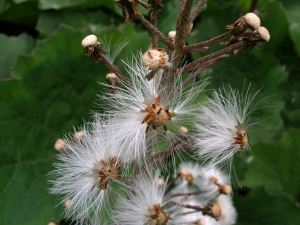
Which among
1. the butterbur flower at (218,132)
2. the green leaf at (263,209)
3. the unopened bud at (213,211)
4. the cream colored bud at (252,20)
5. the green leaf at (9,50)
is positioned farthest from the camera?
the green leaf at (263,209)

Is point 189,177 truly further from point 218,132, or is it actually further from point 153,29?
point 153,29

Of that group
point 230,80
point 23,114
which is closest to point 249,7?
point 230,80

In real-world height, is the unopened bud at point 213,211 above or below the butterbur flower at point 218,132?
below

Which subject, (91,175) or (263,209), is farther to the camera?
(263,209)

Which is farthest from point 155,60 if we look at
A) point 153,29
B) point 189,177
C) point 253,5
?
point 253,5

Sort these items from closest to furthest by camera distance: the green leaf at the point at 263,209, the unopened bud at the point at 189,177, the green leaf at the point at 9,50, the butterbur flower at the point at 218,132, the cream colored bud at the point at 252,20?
the cream colored bud at the point at 252,20, the butterbur flower at the point at 218,132, the unopened bud at the point at 189,177, the green leaf at the point at 9,50, the green leaf at the point at 263,209

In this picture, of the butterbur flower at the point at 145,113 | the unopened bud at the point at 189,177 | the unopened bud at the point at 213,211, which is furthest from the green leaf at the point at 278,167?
the butterbur flower at the point at 145,113

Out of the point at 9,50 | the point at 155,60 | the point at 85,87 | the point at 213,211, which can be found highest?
the point at 9,50

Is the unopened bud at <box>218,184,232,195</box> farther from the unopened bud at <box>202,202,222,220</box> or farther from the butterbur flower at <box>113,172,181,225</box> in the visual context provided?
the butterbur flower at <box>113,172,181,225</box>

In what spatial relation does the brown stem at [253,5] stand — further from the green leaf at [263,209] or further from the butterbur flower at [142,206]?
the butterbur flower at [142,206]
